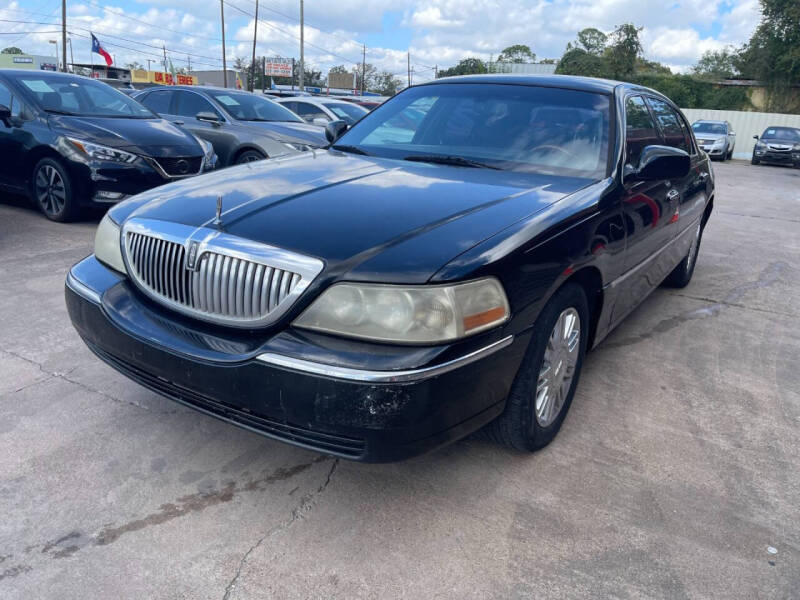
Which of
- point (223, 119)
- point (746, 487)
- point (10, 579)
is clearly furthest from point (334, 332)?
point (223, 119)

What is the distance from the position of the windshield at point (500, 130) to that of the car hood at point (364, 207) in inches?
7.3

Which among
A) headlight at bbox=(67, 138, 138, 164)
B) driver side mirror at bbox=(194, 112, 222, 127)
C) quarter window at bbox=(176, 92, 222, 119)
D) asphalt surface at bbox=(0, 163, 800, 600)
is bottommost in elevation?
asphalt surface at bbox=(0, 163, 800, 600)

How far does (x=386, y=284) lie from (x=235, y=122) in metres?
7.49

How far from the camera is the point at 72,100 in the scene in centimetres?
699

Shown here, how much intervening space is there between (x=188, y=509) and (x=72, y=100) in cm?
604

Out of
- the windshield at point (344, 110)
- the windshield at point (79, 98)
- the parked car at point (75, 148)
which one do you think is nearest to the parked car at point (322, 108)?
the windshield at point (344, 110)

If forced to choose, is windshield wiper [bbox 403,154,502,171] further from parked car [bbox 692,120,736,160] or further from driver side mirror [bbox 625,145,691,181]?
parked car [bbox 692,120,736,160]

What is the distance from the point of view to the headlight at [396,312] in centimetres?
203

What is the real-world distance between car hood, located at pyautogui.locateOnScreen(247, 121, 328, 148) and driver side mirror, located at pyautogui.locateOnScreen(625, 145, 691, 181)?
5.71 meters

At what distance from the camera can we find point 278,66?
65.2 metres

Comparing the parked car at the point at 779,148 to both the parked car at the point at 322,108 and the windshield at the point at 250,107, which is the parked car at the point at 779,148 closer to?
the parked car at the point at 322,108

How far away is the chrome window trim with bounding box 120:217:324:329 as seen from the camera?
211cm

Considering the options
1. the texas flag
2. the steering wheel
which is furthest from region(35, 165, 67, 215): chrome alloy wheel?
the texas flag

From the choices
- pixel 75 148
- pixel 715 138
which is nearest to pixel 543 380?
pixel 75 148
